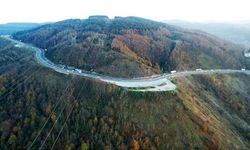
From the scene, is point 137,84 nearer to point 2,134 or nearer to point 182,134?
point 182,134

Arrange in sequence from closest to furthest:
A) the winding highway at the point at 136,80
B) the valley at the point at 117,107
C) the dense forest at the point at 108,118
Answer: the dense forest at the point at 108,118, the valley at the point at 117,107, the winding highway at the point at 136,80

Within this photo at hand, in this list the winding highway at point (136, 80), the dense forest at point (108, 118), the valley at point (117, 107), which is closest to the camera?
the dense forest at point (108, 118)

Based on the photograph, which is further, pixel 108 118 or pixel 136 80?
pixel 136 80

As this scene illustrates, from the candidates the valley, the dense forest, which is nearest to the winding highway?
the valley

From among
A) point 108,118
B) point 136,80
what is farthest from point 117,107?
point 136,80

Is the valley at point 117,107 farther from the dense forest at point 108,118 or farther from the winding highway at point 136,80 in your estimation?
the dense forest at point 108,118

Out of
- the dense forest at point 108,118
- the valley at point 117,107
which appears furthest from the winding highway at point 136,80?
the dense forest at point 108,118

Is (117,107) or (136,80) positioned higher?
(136,80)

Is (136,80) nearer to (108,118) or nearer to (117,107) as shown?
(117,107)

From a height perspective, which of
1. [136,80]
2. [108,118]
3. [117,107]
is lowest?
[108,118]
